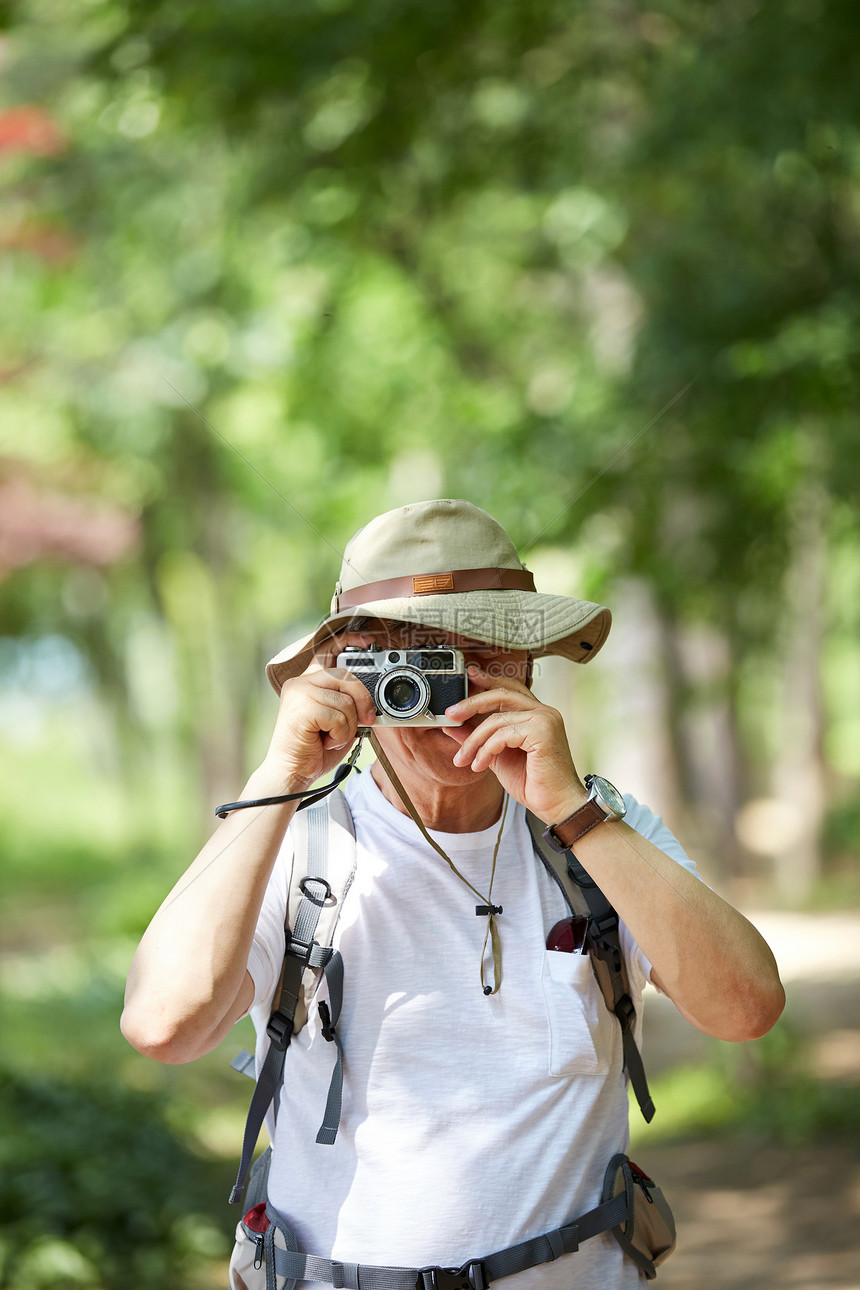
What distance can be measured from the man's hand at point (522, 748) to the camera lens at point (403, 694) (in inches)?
2.0

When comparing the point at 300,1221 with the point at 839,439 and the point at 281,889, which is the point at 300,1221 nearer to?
the point at 281,889

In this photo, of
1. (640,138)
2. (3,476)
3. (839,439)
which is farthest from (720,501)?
(3,476)

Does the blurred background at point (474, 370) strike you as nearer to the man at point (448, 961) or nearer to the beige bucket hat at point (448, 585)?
the beige bucket hat at point (448, 585)

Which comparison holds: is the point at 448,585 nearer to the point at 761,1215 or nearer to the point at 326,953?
the point at 326,953

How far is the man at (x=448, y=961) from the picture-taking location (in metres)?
1.63

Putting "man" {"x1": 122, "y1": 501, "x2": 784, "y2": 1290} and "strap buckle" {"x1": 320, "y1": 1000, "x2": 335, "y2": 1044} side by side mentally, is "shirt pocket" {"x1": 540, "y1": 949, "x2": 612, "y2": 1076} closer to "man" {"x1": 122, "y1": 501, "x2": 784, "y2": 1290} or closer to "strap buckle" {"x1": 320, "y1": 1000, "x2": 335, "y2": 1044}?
"man" {"x1": 122, "y1": 501, "x2": 784, "y2": 1290}

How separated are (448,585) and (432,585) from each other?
0.03 meters

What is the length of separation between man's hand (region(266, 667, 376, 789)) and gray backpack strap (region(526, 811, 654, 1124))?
0.38m

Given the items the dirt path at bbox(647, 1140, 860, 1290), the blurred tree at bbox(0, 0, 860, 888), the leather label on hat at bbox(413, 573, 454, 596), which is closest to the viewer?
the leather label on hat at bbox(413, 573, 454, 596)

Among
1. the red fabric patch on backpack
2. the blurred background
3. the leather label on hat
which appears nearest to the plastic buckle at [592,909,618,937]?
the leather label on hat

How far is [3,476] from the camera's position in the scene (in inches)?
388

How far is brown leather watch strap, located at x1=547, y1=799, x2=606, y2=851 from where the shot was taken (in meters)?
1.68

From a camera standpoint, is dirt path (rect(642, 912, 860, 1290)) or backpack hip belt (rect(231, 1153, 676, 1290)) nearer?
backpack hip belt (rect(231, 1153, 676, 1290))

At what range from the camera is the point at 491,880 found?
1.79 meters
